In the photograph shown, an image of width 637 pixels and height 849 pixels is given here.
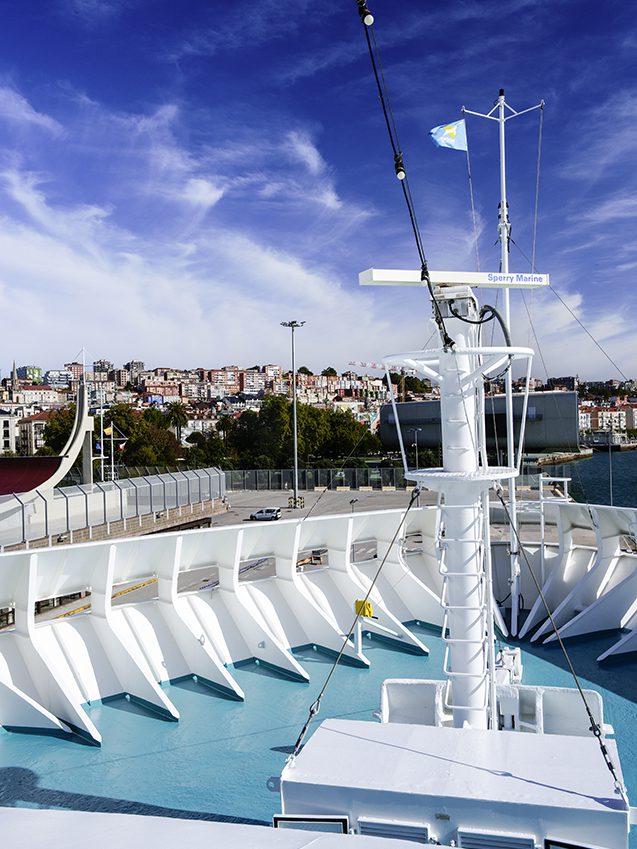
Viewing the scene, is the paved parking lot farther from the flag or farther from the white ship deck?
the white ship deck

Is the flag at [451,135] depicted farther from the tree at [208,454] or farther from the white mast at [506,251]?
the tree at [208,454]

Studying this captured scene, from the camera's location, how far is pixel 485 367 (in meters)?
9.27

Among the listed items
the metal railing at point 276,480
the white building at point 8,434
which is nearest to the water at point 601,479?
the metal railing at point 276,480

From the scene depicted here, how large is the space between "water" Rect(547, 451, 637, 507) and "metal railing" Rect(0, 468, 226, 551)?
22236mm

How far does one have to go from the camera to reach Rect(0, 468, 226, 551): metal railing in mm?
23453

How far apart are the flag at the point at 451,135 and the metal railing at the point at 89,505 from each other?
16.4 m

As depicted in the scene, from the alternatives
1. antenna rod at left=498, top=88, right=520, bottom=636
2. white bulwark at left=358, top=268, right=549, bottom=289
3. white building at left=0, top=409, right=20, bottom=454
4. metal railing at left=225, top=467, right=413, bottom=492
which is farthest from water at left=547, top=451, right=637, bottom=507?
white building at left=0, top=409, right=20, bottom=454

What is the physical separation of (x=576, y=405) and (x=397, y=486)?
2772 cm

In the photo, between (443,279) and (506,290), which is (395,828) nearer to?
(443,279)

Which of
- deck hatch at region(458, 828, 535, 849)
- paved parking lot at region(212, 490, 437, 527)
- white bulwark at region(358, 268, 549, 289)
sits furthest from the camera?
paved parking lot at region(212, 490, 437, 527)

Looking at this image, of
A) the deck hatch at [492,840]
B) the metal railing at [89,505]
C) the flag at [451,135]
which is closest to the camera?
the deck hatch at [492,840]

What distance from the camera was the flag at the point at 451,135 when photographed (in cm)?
1633

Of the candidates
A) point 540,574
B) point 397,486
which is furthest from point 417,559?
point 397,486

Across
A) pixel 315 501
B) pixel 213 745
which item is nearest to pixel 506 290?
pixel 213 745
